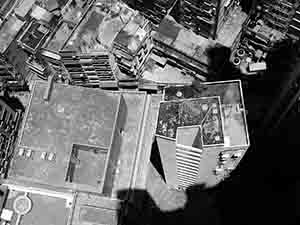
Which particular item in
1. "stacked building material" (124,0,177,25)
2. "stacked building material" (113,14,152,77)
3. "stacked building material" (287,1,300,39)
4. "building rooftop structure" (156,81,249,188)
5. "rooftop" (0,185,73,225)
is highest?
"stacked building material" (287,1,300,39)

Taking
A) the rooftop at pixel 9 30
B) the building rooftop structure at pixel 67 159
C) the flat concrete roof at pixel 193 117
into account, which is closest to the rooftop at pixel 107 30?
the rooftop at pixel 9 30

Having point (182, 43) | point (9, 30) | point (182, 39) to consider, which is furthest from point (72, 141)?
point (9, 30)

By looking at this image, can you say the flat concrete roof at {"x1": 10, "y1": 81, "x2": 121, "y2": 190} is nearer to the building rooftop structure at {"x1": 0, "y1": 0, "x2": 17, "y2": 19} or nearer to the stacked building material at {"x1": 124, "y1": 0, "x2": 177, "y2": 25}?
the stacked building material at {"x1": 124, "y1": 0, "x2": 177, "y2": 25}

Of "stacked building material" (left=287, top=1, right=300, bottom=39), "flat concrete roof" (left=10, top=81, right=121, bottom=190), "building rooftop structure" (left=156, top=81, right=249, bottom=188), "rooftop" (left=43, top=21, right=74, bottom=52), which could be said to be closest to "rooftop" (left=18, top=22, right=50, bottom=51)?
"rooftop" (left=43, top=21, right=74, bottom=52)

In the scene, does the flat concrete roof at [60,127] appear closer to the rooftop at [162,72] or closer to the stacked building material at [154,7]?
the rooftop at [162,72]

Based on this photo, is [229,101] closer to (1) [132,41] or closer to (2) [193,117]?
(2) [193,117]

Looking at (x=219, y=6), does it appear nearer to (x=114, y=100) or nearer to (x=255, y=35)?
(x=255, y=35)
